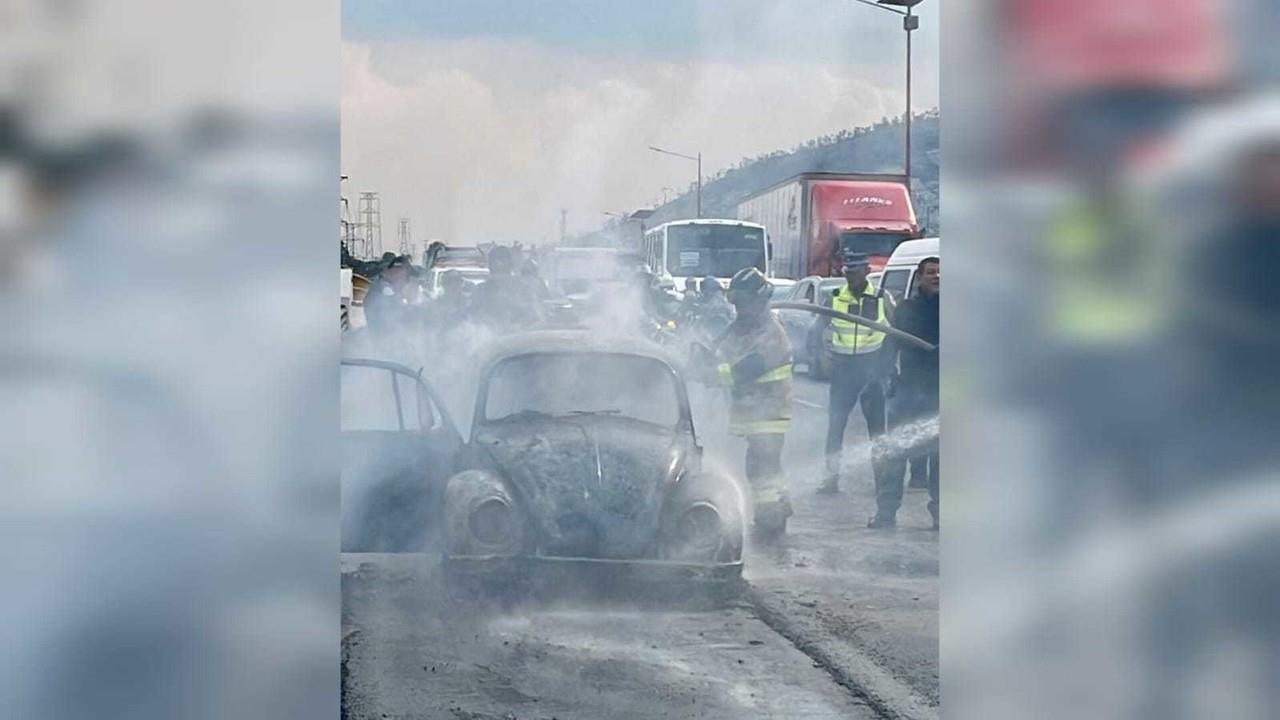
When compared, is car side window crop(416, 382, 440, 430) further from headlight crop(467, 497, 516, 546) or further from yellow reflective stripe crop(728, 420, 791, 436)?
yellow reflective stripe crop(728, 420, 791, 436)

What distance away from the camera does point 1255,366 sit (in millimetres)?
2350

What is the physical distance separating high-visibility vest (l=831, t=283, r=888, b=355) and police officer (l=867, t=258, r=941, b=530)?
0.43ft

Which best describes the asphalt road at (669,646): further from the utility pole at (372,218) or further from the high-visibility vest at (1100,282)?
the high-visibility vest at (1100,282)

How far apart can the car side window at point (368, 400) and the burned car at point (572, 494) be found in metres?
0.39

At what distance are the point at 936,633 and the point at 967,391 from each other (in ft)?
9.07

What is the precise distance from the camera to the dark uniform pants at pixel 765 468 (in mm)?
6102

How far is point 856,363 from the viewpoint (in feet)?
22.9

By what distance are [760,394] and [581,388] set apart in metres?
→ 0.99

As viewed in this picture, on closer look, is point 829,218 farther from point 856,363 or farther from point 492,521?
point 492,521

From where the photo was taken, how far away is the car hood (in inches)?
194

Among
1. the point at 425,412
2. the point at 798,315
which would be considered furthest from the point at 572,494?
the point at 798,315

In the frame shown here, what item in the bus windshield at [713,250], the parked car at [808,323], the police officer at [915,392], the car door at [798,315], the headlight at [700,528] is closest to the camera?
the headlight at [700,528]

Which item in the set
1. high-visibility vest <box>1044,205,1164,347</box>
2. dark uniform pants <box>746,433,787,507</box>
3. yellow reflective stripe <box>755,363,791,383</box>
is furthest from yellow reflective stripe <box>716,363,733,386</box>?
high-visibility vest <box>1044,205,1164,347</box>

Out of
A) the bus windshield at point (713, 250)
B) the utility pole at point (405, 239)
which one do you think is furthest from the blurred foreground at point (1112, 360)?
the bus windshield at point (713, 250)
